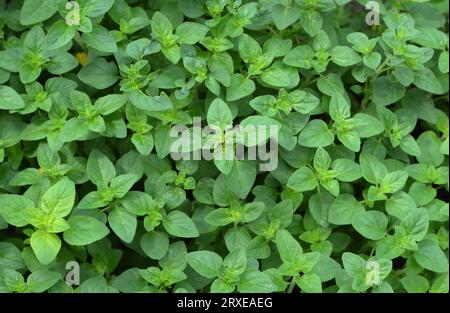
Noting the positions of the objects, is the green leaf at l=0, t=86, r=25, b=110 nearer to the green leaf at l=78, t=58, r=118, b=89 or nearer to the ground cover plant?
the ground cover plant

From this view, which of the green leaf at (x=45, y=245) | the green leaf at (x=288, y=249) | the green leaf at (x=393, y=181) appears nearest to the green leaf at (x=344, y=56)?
the green leaf at (x=393, y=181)

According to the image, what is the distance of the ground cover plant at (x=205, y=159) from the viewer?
179 centimetres

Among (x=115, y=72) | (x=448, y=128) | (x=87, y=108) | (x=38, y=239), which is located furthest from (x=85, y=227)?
(x=448, y=128)

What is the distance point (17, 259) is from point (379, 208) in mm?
1022

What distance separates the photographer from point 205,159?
1925mm

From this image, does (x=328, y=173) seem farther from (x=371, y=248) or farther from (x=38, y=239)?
(x=38, y=239)

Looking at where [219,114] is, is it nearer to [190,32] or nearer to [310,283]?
[190,32]

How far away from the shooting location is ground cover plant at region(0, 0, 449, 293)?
1.79 metres

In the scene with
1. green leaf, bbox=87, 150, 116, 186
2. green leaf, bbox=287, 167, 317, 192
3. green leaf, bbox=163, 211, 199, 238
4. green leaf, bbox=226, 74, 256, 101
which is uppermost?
green leaf, bbox=226, 74, 256, 101

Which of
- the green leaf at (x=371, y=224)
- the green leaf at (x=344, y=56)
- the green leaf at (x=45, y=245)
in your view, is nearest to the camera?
the green leaf at (x=45, y=245)

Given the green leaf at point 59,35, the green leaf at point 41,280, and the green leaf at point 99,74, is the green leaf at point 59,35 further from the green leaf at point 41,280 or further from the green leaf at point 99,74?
the green leaf at point 41,280

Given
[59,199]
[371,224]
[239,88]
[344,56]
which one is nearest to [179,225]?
[59,199]

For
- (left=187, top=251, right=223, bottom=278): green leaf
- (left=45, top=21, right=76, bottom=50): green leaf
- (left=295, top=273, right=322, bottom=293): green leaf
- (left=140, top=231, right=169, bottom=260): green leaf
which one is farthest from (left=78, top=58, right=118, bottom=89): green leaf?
(left=295, top=273, right=322, bottom=293): green leaf

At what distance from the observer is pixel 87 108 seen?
1.83 meters
